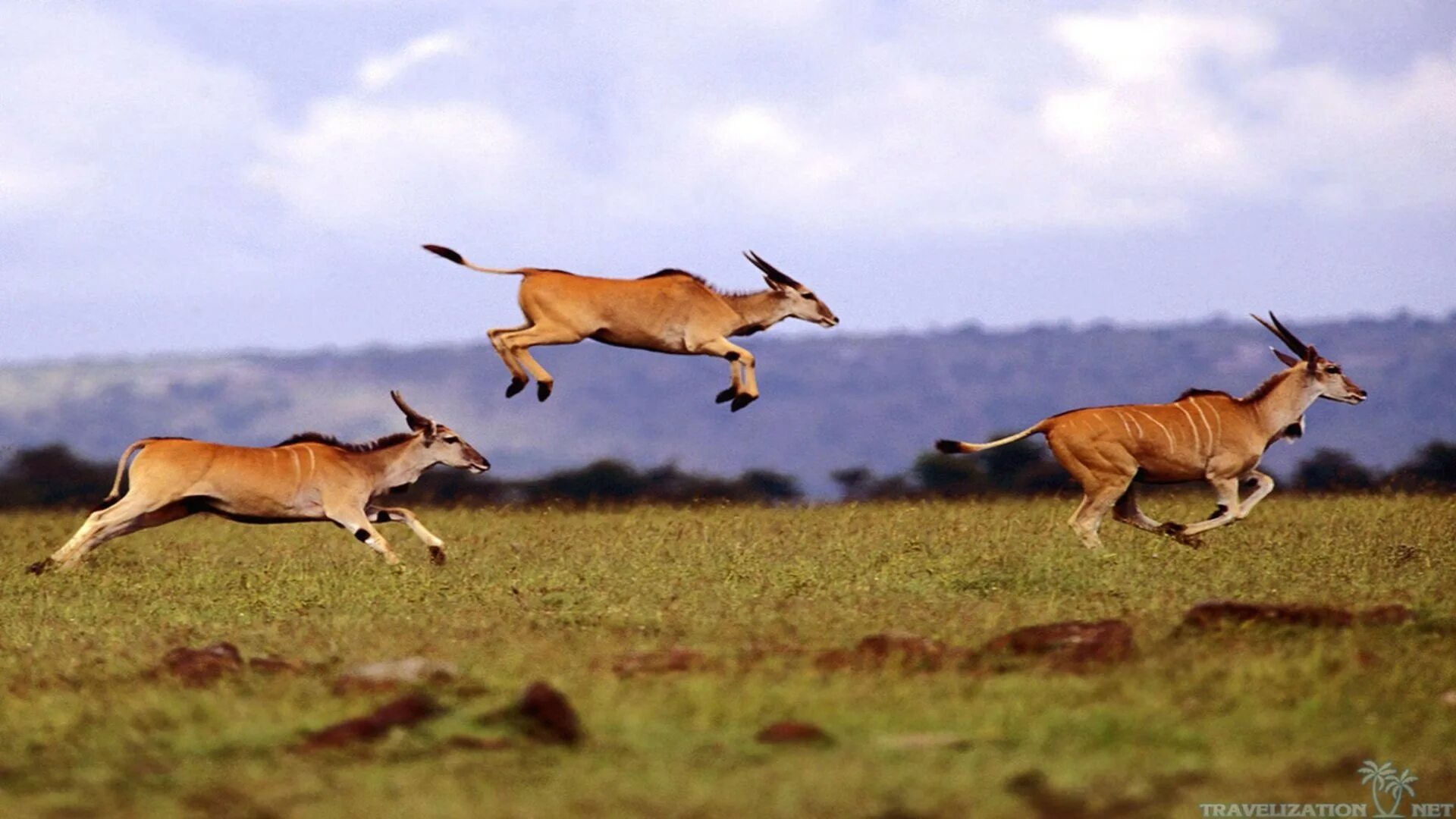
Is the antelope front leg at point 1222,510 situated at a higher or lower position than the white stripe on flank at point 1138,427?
lower

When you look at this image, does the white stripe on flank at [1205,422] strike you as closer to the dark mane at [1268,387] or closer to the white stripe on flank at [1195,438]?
the white stripe on flank at [1195,438]

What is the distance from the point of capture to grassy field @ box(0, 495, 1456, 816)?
6047 millimetres

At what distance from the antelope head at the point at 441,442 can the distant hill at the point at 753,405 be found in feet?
385

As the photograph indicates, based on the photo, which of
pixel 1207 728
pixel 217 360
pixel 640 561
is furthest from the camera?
pixel 217 360

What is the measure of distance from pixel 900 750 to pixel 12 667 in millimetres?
4178

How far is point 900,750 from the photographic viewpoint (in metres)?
6.54

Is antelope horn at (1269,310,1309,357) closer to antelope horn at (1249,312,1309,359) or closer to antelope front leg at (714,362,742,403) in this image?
antelope horn at (1249,312,1309,359)

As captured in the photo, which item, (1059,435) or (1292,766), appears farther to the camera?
(1059,435)

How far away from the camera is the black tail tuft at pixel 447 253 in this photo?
46.9ft

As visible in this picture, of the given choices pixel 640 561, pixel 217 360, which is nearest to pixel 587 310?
pixel 640 561

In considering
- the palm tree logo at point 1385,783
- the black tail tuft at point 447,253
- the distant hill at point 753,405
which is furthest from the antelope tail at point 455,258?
the distant hill at point 753,405

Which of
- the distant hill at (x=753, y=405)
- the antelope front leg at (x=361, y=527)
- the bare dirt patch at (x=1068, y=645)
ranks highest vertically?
the distant hill at (x=753, y=405)

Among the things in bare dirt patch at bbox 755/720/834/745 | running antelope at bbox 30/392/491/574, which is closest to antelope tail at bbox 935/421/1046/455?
running antelope at bbox 30/392/491/574

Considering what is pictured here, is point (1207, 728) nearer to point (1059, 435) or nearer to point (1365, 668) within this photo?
point (1365, 668)
